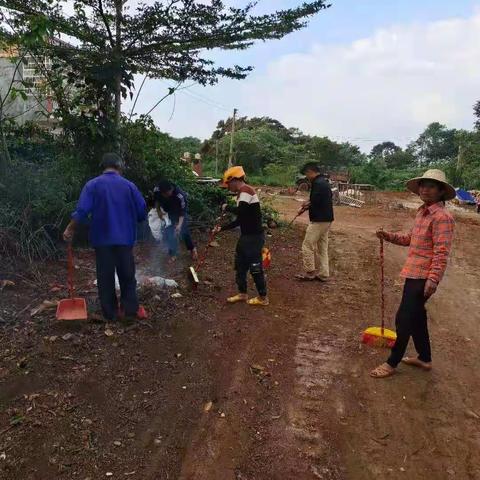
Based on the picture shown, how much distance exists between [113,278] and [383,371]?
280cm

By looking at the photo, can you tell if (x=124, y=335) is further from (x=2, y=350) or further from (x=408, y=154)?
(x=408, y=154)

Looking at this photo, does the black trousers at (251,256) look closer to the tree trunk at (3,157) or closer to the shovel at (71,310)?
the shovel at (71,310)

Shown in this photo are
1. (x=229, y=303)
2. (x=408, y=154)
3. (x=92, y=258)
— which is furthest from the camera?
(x=408, y=154)

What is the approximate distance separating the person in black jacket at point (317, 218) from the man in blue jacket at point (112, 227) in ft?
9.45

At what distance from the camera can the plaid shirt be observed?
3844 millimetres

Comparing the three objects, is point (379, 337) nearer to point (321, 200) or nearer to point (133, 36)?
point (321, 200)

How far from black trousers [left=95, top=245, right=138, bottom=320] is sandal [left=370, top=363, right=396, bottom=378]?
8.22 feet

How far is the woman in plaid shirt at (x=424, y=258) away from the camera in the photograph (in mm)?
3863

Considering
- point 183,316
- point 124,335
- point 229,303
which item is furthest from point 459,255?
point 124,335

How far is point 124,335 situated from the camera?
15.5 ft

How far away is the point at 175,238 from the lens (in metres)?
7.62

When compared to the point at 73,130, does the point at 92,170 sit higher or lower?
lower

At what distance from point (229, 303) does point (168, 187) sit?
212 cm

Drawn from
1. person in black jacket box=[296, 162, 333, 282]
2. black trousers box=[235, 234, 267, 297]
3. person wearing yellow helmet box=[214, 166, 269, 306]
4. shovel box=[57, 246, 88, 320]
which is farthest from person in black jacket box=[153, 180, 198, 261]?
shovel box=[57, 246, 88, 320]
